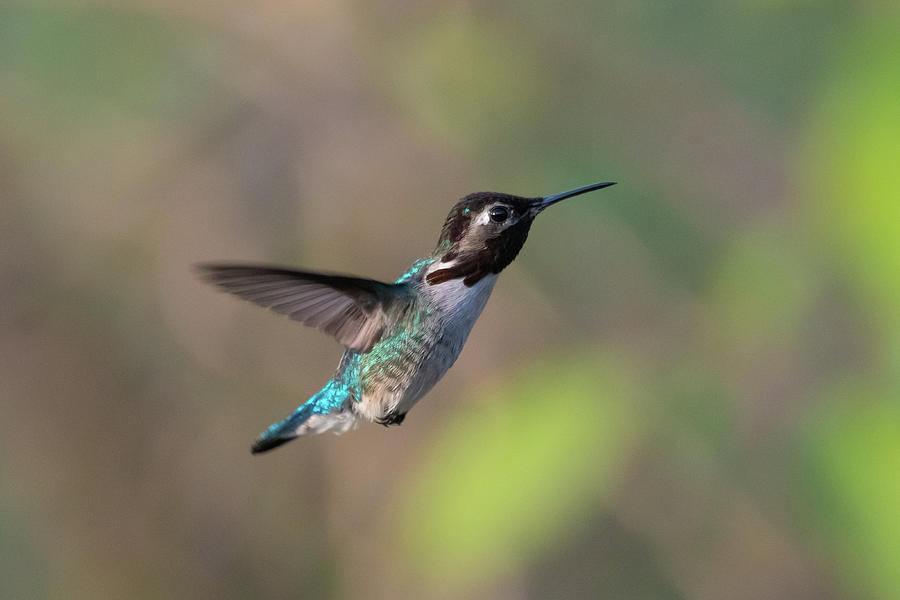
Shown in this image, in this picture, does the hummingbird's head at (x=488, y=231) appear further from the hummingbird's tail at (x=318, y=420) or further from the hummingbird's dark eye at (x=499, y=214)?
the hummingbird's tail at (x=318, y=420)

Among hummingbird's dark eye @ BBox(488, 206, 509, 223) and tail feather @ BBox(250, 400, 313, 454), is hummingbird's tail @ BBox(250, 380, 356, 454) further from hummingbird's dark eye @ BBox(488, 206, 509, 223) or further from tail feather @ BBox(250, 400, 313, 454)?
hummingbird's dark eye @ BBox(488, 206, 509, 223)

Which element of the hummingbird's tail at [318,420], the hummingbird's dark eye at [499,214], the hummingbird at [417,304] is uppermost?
the hummingbird's dark eye at [499,214]

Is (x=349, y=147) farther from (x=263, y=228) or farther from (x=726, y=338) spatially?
(x=726, y=338)

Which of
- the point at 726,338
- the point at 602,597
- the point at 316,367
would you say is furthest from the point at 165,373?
the point at 726,338

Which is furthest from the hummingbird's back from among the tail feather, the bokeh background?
the bokeh background

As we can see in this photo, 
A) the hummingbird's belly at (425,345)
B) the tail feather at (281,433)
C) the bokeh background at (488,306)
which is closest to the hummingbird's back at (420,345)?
the hummingbird's belly at (425,345)

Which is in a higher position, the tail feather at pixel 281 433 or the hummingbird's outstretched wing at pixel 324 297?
the hummingbird's outstretched wing at pixel 324 297
